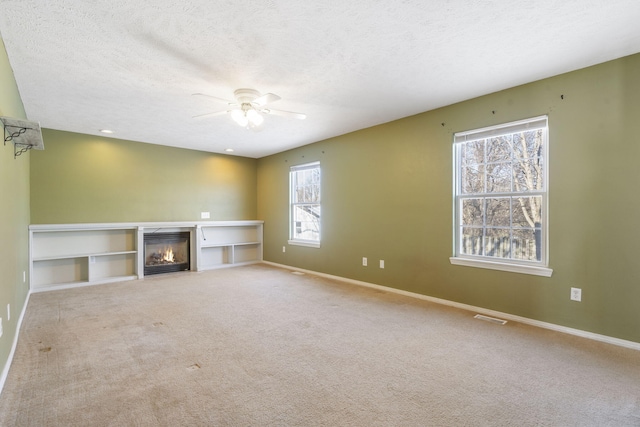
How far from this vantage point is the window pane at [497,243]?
3512mm

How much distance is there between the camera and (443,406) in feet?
6.21

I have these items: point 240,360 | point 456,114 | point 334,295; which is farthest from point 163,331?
point 456,114

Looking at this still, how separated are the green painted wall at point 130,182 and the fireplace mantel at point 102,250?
0.25m

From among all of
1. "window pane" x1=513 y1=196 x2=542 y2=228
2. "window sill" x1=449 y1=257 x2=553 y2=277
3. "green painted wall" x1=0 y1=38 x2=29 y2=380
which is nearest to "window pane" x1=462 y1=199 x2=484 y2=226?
"window pane" x1=513 y1=196 x2=542 y2=228

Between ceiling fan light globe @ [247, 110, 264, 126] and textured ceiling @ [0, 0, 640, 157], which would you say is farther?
ceiling fan light globe @ [247, 110, 264, 126]

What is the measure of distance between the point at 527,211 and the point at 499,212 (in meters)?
0.28

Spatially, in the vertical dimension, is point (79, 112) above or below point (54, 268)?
above

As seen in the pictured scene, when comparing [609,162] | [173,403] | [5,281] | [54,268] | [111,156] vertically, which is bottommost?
[173,403]

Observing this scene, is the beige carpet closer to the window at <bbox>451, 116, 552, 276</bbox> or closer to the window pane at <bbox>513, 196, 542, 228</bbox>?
the window at <bbox>451, 116, 552, 276</bbox>

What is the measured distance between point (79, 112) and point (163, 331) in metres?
3.17

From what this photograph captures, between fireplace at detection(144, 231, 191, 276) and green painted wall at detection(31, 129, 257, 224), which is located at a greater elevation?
green painted wall at detection(31, 129, 257, 224)

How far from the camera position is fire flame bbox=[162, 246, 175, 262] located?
6.14 m

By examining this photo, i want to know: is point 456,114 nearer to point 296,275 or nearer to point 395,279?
point 395,279

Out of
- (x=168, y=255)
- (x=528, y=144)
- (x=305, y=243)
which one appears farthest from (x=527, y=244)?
(x=168, y=255)
